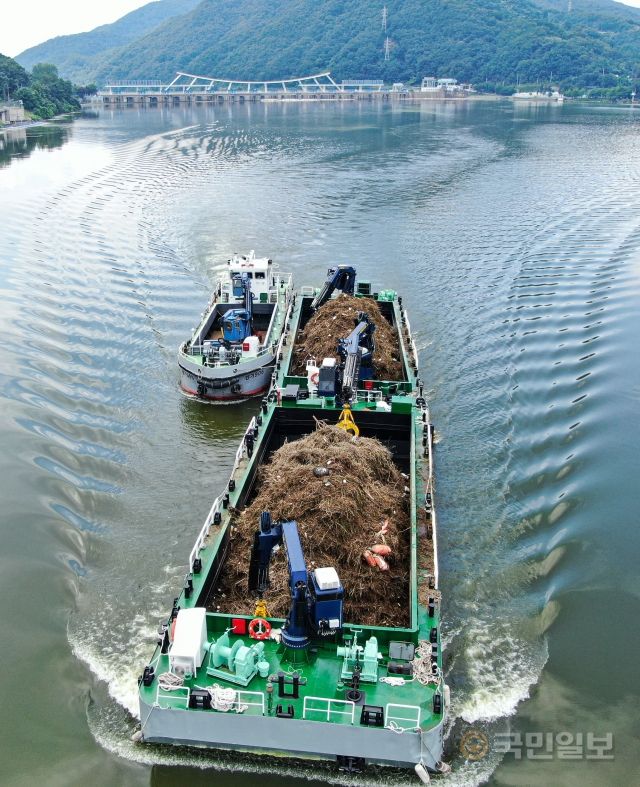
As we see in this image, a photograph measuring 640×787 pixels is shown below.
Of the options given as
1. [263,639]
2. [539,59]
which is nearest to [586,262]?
[263,639]

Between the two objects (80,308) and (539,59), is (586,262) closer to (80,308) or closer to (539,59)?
(80,308)

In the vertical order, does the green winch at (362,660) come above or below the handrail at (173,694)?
above

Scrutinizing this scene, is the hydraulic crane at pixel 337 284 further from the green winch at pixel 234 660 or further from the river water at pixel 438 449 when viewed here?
the green winch at pixel 234 660

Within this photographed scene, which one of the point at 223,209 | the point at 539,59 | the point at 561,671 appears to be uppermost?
the point at 539,59

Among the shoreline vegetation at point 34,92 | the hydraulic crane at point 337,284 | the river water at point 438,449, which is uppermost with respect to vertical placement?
the shoreline vegetation at point 34,92

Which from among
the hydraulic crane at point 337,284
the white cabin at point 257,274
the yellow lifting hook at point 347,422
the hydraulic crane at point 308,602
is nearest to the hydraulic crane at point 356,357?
→ the yellow lifting hook at point 347,422

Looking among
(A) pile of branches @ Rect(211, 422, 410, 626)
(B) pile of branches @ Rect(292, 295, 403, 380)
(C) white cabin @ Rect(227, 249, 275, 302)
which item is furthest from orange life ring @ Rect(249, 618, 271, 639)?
(C) white cabin @ Rect(227, 249, 275, 302)

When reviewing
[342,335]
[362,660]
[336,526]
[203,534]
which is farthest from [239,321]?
[362,660]

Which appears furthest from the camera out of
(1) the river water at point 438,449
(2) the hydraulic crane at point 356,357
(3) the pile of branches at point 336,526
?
(2) the hydraulic crane at point 356,357
